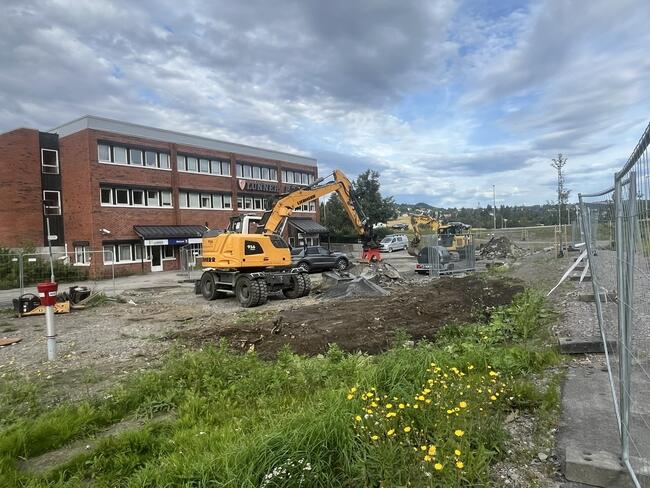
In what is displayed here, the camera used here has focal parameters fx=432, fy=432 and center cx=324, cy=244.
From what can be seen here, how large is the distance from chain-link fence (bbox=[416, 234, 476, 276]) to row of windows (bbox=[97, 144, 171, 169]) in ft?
77.6

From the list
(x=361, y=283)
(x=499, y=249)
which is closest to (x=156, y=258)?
(x=361, y=283)

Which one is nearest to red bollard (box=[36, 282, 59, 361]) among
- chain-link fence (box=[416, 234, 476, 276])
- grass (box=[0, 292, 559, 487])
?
grass (box=[0, 292, 559, 487])

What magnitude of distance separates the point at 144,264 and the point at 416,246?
20.8 meters

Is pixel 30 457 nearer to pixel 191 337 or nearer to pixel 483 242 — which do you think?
pixel 191 337

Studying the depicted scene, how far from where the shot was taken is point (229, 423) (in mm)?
4359

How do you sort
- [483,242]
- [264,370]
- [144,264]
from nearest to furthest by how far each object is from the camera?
1. [264,370]
2. [144,264]
3. [483,242]

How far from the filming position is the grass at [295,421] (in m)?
2.95

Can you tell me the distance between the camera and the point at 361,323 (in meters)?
9.81

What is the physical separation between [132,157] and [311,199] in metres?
20.7

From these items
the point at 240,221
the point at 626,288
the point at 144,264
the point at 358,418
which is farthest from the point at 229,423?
the point at 144,264

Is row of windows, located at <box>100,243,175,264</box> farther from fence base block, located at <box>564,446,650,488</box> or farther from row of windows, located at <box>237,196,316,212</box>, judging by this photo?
fence base block, located at <box>564,446,650,488</box>

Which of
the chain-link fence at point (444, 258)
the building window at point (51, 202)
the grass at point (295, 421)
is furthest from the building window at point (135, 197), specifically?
the grass at point (295, 421)

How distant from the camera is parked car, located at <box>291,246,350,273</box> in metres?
26.1

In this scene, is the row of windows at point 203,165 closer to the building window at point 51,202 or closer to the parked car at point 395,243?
the building window at point 51,202
